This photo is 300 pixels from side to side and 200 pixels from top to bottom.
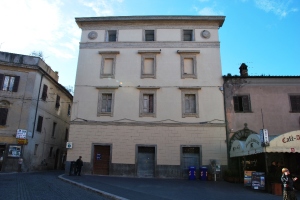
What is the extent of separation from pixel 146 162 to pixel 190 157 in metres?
3.38

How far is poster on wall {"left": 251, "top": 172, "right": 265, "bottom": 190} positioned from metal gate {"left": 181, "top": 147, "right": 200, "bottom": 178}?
18.1 feet

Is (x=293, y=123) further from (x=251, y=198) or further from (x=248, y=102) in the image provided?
(x=251, y=198)

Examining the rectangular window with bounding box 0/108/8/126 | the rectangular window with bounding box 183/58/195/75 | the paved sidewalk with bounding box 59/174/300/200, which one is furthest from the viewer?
the rectangular window with bounding box 0/108/8/126

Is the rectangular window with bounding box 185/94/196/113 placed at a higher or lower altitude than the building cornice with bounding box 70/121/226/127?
higher

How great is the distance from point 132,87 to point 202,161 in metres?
7.95

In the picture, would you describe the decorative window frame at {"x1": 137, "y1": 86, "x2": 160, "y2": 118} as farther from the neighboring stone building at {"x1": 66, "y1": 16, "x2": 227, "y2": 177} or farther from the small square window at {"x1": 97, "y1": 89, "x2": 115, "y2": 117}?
the small square window at {"x1": 97, "y1": 89, "x2": 115, "y2": 117}

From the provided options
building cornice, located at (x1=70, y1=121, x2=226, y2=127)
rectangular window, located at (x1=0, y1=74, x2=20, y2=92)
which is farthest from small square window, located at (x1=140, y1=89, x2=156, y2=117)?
rectangular window, located at (x1=0, y1=74, x2=20, y2=92)

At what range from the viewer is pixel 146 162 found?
18.0 metres

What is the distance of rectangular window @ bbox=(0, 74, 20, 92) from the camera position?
21375mm

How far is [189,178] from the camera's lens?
1698 cm

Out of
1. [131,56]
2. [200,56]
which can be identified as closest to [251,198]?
[200,56]

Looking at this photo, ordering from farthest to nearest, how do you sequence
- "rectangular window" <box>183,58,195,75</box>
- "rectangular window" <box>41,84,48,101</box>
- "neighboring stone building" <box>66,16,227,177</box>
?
"rectangular window" <box>41,84,48,101</box> → "rectangular window" <box>183,58,195,75</box> → "neighboring stone building" <box>66,16,227,177</box>

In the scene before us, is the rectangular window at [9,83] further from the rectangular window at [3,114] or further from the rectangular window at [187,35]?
the rectangular window at [187,35]

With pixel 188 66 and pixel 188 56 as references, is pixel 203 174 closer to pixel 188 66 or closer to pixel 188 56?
pixel 188 66
